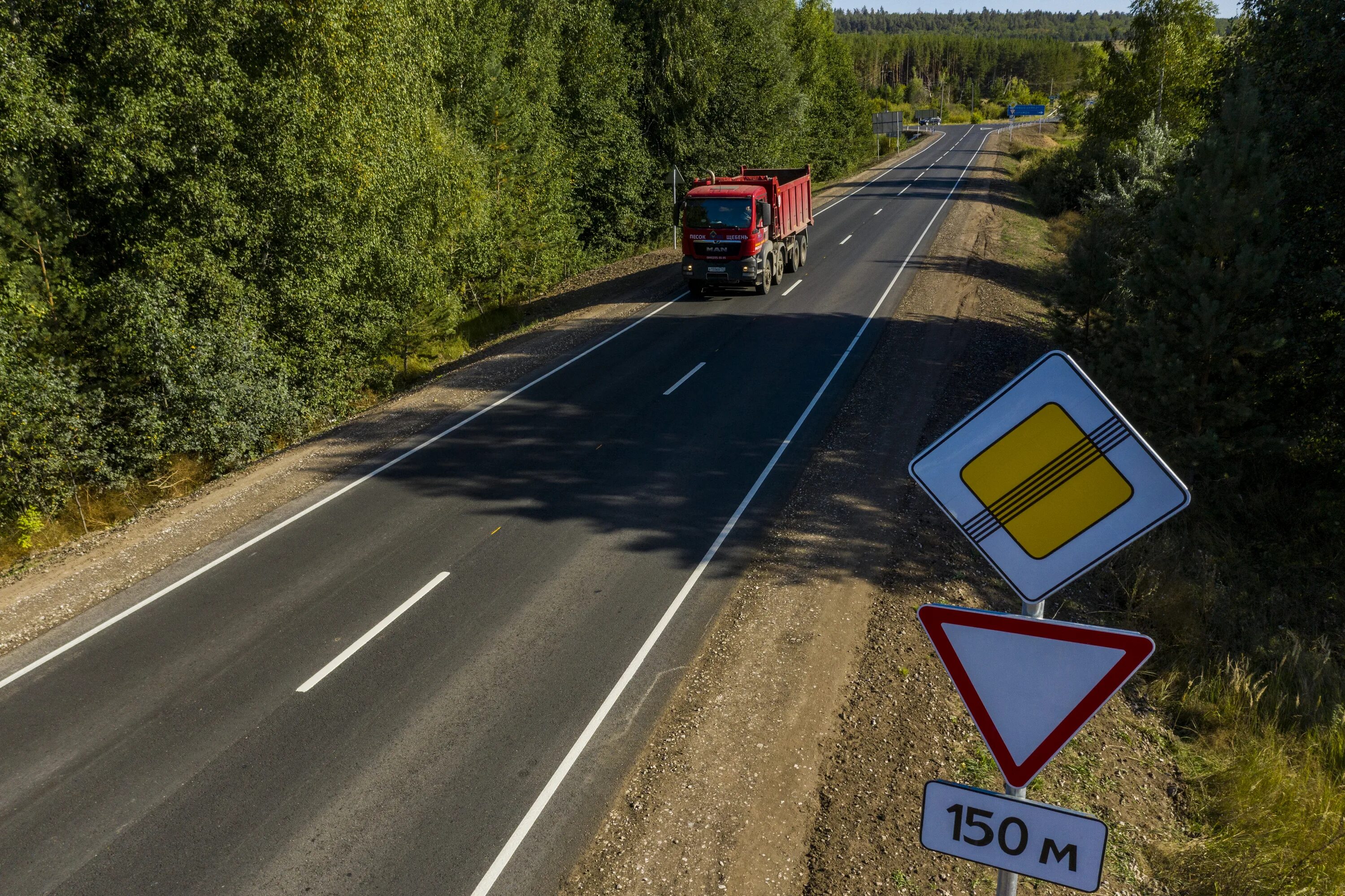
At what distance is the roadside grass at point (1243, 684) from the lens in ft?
16.9

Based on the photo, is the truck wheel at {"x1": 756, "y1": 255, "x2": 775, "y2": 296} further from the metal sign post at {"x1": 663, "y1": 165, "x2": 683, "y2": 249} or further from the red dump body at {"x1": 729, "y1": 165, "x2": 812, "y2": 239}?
the metal sign post at {"x1": 663, "y1": 165, "x2": 683, "y2": 249}

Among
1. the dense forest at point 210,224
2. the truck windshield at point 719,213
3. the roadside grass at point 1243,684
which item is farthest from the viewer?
the truck windshield at point 719,213

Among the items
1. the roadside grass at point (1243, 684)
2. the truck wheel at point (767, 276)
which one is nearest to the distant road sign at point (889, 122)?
the truck wheel at point (767, 276)

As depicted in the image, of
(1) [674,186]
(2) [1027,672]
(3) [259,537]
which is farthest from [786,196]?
(2) [1027,672]

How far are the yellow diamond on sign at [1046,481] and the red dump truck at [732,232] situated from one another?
67.2ft

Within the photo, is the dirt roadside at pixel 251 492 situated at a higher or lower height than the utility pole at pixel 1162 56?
lower

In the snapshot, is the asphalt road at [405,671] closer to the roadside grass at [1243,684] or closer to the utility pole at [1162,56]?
the roadside grass at [1243,684]

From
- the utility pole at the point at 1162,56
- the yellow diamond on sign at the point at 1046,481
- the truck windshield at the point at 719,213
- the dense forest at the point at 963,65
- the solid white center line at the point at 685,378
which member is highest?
the dense forest at the point at 963,65

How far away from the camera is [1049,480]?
242cm

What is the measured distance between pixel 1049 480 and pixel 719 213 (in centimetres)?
2071

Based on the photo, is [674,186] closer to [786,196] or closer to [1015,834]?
[786,196]

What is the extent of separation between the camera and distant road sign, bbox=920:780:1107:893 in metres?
2.29

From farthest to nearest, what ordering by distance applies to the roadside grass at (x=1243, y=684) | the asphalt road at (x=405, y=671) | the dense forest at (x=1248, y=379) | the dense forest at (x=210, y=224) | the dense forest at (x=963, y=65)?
the dense forest at (x=963, y=65), the dense forest at (x=210, y=224), the dense forest at (x=1248, y=379), the asphalt road at (x=405, y=671), the roadside grass at (x=1243, y=684)

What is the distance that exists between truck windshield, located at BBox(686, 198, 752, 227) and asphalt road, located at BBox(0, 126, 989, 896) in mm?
8986
